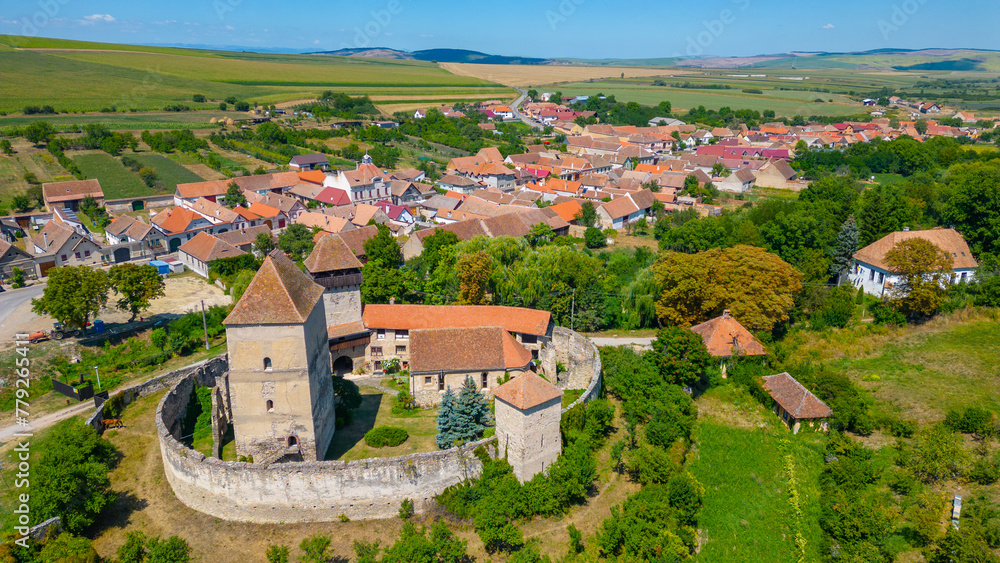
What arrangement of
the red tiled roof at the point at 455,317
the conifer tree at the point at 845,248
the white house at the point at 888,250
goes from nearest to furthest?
the red tiled roof at the point at 455,317, the white house at the point at 888,250, the conifer tree at the point at 845,248

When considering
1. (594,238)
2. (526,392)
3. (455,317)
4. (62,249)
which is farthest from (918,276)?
(62,249)

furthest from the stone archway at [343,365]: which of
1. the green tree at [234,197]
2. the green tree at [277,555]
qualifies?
the green tree at [234,197]

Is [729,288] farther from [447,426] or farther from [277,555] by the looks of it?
[277,555]

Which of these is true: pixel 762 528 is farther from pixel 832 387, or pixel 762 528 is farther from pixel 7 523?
pixel 7 523

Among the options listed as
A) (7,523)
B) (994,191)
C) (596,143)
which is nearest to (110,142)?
(596,143)

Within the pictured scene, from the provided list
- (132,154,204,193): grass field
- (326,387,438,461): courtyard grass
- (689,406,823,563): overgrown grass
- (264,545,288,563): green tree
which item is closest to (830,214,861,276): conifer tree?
(689,406,823,563): overgrown grass

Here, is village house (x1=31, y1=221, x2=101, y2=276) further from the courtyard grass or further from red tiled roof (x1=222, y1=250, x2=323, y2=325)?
red tiled roof (x1=222, y1=250, x2=323, y2=325)

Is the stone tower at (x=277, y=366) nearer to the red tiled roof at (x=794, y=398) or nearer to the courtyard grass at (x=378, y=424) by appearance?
the courtyard grass at (x=378, y=424)
